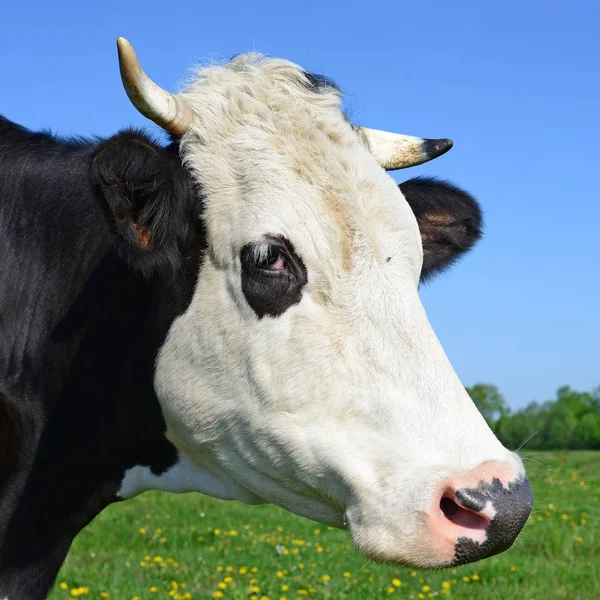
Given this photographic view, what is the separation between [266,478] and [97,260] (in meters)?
1.20

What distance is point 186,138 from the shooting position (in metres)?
3.70

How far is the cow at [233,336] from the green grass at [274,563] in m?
2.47

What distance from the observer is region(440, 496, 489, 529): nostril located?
2.91 metres

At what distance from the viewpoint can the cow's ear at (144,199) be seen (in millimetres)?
3367

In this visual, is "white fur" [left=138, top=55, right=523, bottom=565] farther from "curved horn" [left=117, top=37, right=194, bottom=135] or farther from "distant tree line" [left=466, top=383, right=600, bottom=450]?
"distant tree line" [left=466, top=383, right=600, bottom=450]

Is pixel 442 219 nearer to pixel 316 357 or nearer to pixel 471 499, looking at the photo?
pixel 316 357

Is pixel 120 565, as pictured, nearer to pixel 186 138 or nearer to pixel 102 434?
pixel 102 434

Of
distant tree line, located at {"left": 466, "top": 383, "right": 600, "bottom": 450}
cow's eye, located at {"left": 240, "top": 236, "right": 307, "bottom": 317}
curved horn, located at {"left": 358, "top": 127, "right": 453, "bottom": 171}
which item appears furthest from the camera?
distant tree line, located at {"left": 466, "top": 383, "right": 600, "bottom": 450}

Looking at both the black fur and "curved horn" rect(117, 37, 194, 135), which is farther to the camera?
the black fur

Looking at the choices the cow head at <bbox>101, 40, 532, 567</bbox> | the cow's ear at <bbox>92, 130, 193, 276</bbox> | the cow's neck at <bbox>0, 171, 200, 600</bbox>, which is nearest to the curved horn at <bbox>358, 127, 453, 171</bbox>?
the cow head at <bbox>101, 40, 532, 567</bbox>

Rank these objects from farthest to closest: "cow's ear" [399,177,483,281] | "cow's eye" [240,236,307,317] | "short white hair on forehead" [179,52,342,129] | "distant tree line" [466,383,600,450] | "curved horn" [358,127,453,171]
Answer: "distant tree line" [466,383,600,450]
"cow's ear" [399,177,483,281]
"curved horn" [358,127,453,171]
"short white hair on forehead" [179,52,342,129]
"cow's eye" [240,236,307,317]

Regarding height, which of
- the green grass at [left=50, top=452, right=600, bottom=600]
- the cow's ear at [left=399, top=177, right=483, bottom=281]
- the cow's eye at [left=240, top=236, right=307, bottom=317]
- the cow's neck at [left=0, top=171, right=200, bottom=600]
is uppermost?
the cow's ear at [left=399, top=177, right=483, bottom=281]

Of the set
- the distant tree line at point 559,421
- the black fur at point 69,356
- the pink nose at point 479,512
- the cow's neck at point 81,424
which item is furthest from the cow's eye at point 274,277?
the distant tree line at point 559,421

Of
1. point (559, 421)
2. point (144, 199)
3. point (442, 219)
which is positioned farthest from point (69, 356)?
point (559, 421)
